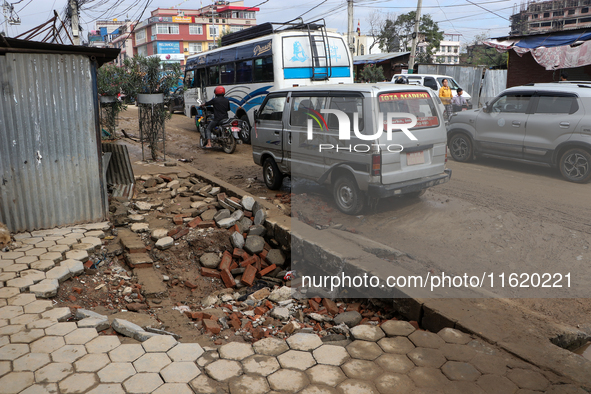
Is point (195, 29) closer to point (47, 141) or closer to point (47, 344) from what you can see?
point (47, 141)

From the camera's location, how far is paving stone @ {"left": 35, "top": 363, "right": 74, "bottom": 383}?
2.91 meters

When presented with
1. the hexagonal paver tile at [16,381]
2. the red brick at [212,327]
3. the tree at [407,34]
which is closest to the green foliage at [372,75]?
the tree at [407,34]

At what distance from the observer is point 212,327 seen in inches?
153

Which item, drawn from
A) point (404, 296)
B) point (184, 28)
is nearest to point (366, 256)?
point (404, 296)

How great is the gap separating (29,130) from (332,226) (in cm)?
394

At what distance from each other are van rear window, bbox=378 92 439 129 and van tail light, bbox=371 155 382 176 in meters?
0.56

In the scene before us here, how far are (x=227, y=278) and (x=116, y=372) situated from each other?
234 cm

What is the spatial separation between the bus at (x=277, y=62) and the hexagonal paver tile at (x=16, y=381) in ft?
32.8

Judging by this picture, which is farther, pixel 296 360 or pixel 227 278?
pixel 227 278

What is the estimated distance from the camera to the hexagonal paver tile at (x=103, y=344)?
3236 mm

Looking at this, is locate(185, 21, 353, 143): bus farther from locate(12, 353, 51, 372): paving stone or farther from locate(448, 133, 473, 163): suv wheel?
locate(12, 353, 51, 372): paving stone

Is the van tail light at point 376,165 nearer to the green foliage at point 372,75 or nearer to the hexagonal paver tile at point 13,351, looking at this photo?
the hexagonal paver tile at point 13,351

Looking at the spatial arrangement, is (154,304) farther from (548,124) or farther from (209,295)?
(548,124)

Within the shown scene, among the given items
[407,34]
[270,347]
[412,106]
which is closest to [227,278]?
[270,347]
